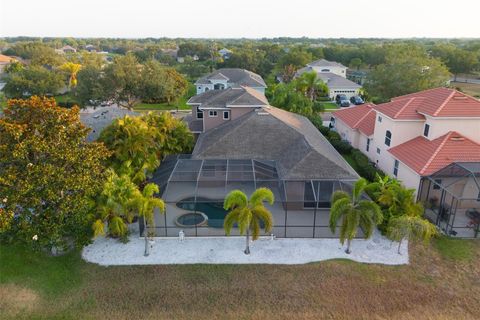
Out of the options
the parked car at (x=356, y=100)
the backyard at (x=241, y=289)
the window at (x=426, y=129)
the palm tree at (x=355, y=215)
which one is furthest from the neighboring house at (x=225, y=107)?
the parked car at (x=356, y=100)

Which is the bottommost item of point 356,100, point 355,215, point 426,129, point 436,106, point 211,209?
point 211,209

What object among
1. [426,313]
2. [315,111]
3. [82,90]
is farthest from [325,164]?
[82,90]

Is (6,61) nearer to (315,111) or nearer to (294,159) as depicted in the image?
(315,111)

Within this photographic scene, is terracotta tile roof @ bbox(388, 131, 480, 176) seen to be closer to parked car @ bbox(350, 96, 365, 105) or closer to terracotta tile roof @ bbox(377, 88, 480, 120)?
terracotta tile roof @ bbox(377, 88, 480, 120)

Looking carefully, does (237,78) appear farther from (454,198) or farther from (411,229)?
(411,229)

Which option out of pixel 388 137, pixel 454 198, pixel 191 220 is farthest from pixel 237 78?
pixel 454 198

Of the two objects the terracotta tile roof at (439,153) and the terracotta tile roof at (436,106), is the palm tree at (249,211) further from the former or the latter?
the terracotta tile roof at (436,106)
